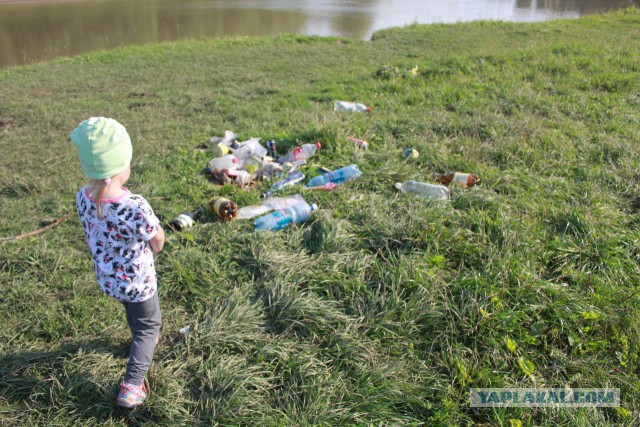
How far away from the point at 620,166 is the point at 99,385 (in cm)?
477

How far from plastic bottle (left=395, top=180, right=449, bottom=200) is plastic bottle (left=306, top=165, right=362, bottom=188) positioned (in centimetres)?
47

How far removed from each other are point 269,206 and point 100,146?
2.08 meters

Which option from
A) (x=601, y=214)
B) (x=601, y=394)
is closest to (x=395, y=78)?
(x=601, y=214)

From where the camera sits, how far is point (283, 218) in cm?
355

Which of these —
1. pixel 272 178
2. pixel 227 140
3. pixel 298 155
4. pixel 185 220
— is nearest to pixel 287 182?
pixel 272 178

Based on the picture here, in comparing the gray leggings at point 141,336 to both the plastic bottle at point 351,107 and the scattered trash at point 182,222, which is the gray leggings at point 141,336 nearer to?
the scattered trash at point 182,222

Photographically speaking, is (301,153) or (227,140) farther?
(227,140)

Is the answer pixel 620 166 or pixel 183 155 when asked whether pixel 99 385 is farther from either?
pixel 620 166

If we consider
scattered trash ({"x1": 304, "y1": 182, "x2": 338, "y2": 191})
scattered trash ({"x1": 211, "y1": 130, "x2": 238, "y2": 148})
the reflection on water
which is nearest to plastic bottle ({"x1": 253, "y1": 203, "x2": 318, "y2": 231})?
scattered trash ({"x1": 304, "y1": 182, "x2": 338, "y2": 191})

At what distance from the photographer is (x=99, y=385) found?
2217 mm

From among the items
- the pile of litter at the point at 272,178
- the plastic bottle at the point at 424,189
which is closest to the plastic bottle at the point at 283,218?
the pile of litter at the point at 272,178

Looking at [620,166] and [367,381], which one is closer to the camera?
[367,381]

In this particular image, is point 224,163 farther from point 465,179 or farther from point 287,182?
point 465,179

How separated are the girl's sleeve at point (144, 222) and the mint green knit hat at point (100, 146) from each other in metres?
0.19
